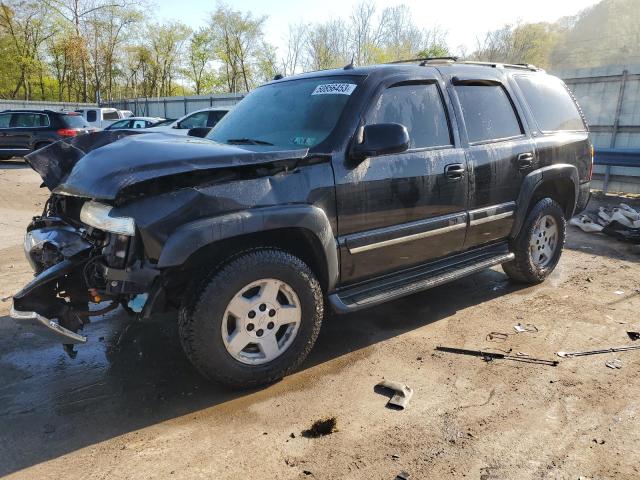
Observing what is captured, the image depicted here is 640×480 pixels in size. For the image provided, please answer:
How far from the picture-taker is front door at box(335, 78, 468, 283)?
3275 mm

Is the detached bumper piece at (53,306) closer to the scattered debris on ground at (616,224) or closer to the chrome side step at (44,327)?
the chrome side step at (44,327)

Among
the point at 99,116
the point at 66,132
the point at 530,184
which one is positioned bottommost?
the point at 530,184

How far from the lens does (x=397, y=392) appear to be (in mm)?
3018

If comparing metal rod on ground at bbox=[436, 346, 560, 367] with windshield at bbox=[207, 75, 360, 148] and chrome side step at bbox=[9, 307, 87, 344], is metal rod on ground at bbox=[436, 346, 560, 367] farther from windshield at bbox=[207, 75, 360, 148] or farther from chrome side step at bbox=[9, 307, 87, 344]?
chrome side step at bbox=[9, 307, 87, 344]

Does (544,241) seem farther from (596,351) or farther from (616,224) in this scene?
(616,224)

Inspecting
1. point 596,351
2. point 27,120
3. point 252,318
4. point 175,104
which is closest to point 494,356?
point 596,351

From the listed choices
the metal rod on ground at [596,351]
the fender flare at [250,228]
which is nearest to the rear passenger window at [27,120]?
the fender flare at [250,228]

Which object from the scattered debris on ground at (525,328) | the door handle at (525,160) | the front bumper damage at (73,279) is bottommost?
the scattered debris on ground at (525,328)

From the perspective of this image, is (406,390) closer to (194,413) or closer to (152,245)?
(194,413)

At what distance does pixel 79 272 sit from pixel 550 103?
177 inches

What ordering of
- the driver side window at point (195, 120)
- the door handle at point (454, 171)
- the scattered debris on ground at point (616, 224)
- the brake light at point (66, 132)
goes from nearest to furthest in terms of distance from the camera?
the door handle at point (454, 171) < the scattered debris on ground at point (616, 224) < the driver side window at point (195, 120) < the brake light at point (66, 132)

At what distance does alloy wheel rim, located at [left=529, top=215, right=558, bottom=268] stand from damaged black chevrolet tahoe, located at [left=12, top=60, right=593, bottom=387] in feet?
1.42

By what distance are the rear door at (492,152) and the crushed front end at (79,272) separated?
105 inches

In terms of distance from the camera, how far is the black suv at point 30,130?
15312mm
